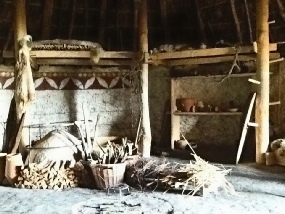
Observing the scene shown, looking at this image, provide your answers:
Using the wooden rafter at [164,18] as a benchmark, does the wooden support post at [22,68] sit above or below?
below

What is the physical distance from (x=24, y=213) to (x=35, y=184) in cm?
122

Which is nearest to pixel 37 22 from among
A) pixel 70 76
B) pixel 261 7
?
pixel 70 76

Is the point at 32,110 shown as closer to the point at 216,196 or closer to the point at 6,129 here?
the point at 6,129

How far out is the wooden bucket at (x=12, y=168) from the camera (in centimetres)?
569

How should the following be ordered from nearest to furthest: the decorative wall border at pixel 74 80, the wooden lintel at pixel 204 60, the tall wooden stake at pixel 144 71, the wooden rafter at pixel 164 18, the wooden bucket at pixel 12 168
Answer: the wooden bucket at pixel 12 168
the wooden lintel at pixel 204 60
the tall wooden stake at pixel 144 71
the decorative wall border at pixel 74 80
the wooden rafter at pixel 164 18

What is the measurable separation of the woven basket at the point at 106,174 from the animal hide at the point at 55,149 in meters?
0.57

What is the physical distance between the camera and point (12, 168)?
5699 mm

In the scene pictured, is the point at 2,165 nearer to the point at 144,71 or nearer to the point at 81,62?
the point at 81,62

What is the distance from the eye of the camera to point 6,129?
7.40 meters

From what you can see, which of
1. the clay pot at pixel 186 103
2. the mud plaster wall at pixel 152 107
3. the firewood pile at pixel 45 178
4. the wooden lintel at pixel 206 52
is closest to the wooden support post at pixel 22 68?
the firewood pile at pixel 45 178

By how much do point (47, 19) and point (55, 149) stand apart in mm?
2691

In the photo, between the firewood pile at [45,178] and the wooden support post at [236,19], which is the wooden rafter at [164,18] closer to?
the wooden support post at [236,19]

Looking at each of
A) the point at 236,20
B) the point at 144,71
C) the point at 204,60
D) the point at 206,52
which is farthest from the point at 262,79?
the point at 144,71

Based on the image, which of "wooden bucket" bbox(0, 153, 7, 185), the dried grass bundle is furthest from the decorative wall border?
the dried grass bundle
